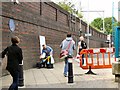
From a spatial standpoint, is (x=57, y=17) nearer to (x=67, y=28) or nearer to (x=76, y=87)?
(x=67, y=28)

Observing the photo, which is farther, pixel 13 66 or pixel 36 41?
pixel 36 41

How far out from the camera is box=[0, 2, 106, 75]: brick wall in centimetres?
1384

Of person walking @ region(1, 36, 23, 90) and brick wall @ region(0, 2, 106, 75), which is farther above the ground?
brick wall @ region(0, 2, 106, 75)

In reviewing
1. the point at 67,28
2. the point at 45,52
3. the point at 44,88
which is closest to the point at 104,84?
the point at 44,88

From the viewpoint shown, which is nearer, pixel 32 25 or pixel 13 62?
pixel 13 62

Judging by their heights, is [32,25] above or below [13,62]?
above

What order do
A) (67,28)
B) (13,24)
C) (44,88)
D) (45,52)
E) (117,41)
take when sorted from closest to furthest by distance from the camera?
(44,88) → (117,41) → (13,24) → (45,52) → (67,28)

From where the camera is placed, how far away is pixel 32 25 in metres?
17.6

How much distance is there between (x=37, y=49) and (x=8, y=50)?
33.7 feet

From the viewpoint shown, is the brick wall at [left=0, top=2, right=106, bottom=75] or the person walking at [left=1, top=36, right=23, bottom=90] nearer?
the person walking at [left=1, top=36, right=23, bottom=90]

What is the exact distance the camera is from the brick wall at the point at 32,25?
1384 centimetres

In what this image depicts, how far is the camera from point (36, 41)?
1862cm

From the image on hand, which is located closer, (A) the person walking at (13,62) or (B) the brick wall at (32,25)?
(A) the person walking at (13,62)

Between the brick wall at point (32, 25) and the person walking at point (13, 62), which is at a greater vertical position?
the brick wall at point (32, 25)
